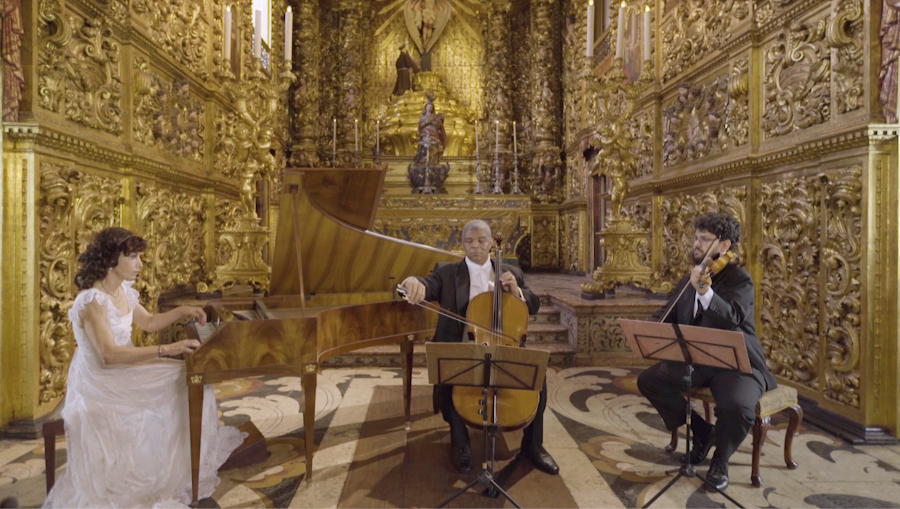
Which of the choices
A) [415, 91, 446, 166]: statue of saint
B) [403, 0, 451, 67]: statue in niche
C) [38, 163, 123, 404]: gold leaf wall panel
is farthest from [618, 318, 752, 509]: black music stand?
[403, 0, 451, 67]: statue in niche

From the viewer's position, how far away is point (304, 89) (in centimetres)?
1024

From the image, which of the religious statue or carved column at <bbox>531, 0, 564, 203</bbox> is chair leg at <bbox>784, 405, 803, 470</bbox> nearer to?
carved column at <bbox>531, 0, 564, 203</bbox>

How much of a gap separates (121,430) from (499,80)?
9.92 metres

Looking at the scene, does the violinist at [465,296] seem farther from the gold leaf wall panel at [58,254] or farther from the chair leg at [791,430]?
the gold leaf wall panel at [58,254]

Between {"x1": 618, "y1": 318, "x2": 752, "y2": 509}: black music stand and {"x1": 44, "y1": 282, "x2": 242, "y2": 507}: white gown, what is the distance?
232 centimetres

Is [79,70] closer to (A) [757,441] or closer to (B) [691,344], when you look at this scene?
(B) [691,344]

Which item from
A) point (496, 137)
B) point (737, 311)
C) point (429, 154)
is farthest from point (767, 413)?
point (496, 137)

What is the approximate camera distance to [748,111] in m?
4.35

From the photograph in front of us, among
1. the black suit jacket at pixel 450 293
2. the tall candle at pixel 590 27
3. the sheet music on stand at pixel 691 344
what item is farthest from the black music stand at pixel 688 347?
the tall candle at pixel 590 27

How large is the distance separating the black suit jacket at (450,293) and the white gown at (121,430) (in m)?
1.45

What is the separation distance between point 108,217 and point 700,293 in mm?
4391

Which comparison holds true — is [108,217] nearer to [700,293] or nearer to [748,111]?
[700,293]

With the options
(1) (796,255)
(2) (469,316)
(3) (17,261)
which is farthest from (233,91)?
(1) (796,255)

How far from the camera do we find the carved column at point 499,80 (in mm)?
10633
